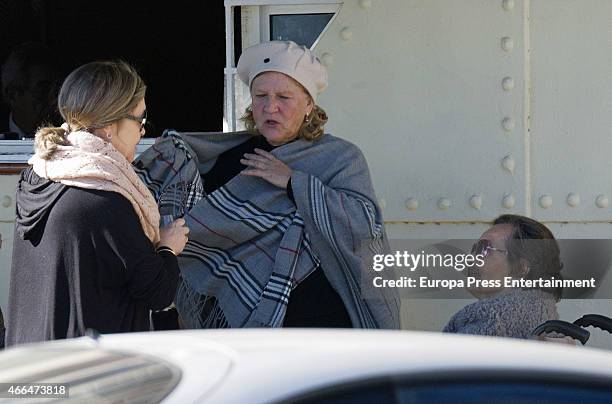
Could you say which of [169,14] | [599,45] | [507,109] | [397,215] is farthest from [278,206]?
[169,14]

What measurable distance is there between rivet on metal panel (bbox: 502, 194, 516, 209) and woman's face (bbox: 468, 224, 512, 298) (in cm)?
62

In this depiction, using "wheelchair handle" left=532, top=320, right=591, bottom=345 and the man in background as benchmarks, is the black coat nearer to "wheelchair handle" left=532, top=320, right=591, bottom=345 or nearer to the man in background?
"wheelchair handle" left=532, top=320, right=591, bottom=345

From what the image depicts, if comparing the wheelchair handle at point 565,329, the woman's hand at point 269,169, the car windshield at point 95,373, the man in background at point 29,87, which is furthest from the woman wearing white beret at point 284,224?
the man in background at point 29,87

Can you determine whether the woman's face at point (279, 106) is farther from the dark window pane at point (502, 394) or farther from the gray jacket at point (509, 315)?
the dark window pane at point (502, 394)

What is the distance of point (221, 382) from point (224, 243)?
2134 millimetres

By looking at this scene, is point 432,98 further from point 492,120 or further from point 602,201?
point 602,201

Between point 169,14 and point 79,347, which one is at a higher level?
point 169,14

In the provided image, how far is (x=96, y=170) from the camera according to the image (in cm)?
318

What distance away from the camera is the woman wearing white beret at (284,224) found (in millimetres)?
3967

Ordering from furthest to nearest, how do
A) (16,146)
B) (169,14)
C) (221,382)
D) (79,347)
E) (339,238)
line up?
(169,14)
(16,146)
(339,238)
(79,347)
(221,382)

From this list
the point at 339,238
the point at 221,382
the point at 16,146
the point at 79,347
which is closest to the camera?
the point at 221,382

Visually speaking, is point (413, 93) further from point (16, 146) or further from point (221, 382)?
point (221, 382)

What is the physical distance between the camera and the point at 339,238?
3.96 meters

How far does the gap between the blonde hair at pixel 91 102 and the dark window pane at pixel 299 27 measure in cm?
158
